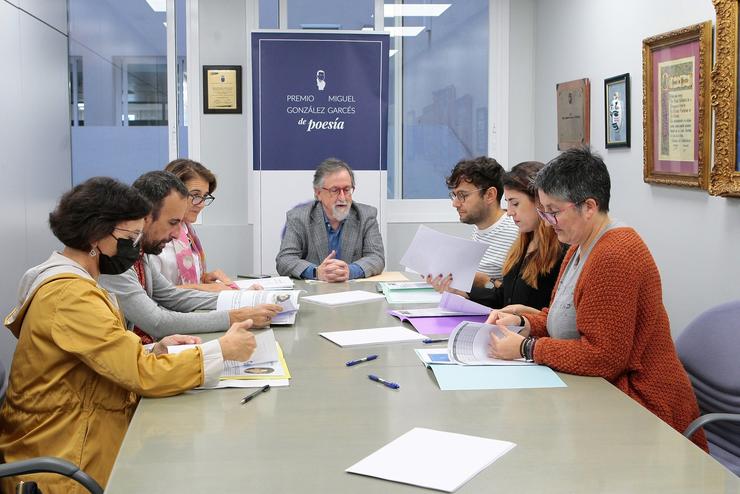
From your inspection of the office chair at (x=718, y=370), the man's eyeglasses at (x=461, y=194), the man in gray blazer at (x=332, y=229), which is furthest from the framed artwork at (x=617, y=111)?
the office chair at (x=718, y=370)

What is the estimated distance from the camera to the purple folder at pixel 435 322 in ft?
8.99

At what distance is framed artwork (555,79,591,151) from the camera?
5.30 m

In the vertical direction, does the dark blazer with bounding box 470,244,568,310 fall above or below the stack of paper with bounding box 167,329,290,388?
above

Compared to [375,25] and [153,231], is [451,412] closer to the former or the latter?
[153,231]

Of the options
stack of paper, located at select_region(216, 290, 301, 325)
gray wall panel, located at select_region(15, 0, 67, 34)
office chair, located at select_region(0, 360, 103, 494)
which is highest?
gray wall panel, located at select_region(15, 0, 67, 34)

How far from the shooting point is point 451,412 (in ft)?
6.05

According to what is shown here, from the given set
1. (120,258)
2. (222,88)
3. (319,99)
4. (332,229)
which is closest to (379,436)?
(120,258)

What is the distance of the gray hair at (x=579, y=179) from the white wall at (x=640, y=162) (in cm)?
169

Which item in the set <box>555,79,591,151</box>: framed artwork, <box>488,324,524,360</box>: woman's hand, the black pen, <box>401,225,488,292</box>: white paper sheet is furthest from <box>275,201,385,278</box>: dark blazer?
the black pen

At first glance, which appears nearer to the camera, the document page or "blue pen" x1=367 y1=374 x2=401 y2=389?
"blue pen" x1=367 y1=374 x2=401 y2=389

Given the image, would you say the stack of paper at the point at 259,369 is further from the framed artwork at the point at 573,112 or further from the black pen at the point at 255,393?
the framed artwork at the point at 573,112

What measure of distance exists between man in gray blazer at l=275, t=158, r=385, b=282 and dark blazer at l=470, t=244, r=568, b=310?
0.93 meters

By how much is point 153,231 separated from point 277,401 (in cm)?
118

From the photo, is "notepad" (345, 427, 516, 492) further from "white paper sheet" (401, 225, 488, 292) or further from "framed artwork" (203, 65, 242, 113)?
"framed artwork" (203, 65, 242, 113)
